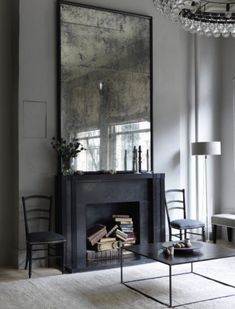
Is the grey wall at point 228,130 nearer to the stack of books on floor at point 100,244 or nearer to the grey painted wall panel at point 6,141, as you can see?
the stack of books on floor at point 100,244

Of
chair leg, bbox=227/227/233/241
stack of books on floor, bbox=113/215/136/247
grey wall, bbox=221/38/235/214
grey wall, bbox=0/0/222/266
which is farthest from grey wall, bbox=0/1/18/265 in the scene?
grey wall, bbox=221/38/235/214

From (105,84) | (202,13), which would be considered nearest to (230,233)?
(105,84)

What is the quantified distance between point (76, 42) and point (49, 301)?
3.32 meters

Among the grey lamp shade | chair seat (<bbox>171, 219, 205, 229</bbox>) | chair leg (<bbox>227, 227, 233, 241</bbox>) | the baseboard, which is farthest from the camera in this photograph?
chair leg (<bbox>227, 227, 233, 241</bbox>)

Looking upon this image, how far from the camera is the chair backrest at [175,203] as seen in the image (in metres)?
6.67

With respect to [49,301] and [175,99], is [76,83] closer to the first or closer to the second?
[175,99]

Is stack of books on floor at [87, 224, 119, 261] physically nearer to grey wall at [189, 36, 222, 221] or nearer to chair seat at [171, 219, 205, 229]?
chair seat at [171, 219, 205, 229]

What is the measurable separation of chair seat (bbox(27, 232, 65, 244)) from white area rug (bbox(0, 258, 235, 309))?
1.38 feet

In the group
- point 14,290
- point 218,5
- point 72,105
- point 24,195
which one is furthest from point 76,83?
point 14,290

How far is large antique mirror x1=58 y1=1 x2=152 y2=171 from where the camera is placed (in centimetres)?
587

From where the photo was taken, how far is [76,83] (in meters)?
5.91

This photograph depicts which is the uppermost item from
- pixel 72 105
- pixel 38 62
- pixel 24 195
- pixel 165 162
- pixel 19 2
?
pixel 19 2

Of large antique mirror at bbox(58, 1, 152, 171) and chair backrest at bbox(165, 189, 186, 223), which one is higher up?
large antique mirror at bbox(58, 1, 152, 171)

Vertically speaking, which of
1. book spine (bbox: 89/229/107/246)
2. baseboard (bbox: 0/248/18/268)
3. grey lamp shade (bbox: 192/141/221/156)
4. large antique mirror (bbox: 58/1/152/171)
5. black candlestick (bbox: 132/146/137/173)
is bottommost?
baseboard (bbox: 0/248/18/268)
